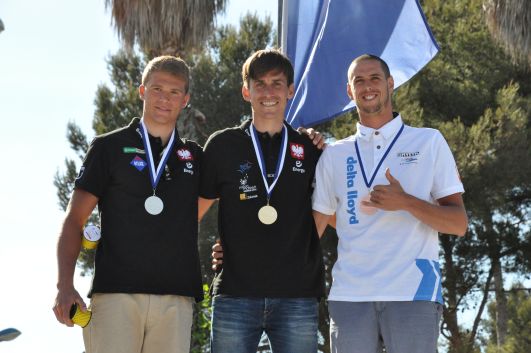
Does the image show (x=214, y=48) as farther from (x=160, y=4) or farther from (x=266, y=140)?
(x=266, y=140)

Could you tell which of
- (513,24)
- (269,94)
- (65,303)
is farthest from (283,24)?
(513,24)

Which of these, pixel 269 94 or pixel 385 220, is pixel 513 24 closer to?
pixel 269 94

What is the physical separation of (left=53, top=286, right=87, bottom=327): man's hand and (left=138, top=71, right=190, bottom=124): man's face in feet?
3.47

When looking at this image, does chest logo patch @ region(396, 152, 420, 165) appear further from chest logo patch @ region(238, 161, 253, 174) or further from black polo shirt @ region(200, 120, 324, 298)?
chest logo patch @ region(238, 161, 253, 174)

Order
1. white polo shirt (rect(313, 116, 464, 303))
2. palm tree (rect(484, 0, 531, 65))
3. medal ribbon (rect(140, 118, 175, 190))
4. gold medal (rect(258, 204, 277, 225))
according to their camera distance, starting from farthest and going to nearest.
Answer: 1. palm tree (rect(484, 0, 531, 65))
2. gold medal (rect(258, 204, 277, 225))
3. medal ribbon (rect(140, 118, 175, 190))
4. white polo shirt (rect(313, 116, 464, 303))

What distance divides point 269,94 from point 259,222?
0.73 metres

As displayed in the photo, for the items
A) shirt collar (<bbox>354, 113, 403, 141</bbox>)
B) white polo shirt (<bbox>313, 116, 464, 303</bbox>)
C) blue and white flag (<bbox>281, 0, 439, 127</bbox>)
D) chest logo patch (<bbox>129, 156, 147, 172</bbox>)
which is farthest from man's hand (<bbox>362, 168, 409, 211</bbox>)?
blue and white flag (<bbox>281, 0, 439, 127</bbox>)

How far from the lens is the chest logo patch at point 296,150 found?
5254mm

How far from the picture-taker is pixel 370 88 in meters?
5.14

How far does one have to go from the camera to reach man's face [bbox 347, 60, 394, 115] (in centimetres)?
513

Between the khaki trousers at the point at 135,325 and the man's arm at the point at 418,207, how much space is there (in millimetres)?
1126

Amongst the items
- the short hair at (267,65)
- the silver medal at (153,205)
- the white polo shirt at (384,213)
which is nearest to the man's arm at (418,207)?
the white polo shirt at (384,213)

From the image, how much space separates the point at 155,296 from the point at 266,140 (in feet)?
3.61

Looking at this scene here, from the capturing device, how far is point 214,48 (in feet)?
71.6
